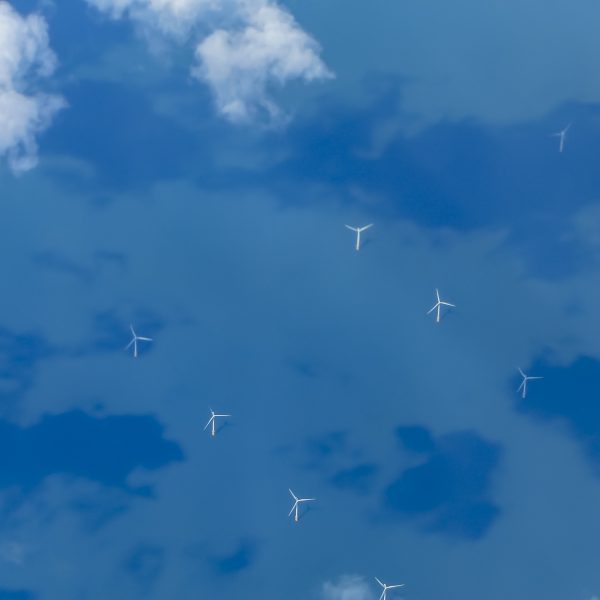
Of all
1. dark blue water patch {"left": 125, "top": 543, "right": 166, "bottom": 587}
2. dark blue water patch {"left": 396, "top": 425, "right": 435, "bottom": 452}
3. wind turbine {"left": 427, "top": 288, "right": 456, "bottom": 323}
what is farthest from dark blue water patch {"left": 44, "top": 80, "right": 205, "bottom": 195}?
dark blue water patch {"left": 125, "top": 543, "right": 166, "bottom": 587}

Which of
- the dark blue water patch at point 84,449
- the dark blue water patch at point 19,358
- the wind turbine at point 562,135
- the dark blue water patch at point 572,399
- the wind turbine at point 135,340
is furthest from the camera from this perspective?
the wind turbine at point 562,135

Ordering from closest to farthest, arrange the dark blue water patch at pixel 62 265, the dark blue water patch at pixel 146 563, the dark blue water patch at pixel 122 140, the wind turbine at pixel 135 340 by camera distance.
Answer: the dark blue water patch at pixel 146 563
the wind turbine at pixel 135 340
the dark blue water patch at pixel 62 265
the dark blue water patch at pixel 122 140

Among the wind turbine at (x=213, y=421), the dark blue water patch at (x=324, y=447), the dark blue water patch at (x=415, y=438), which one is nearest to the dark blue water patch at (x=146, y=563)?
the wind turbine at (x=213, y=421)

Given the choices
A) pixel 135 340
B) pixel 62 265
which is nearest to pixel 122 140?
pixel 62 265

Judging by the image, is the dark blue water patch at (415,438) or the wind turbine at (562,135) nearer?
the dark blue water patch at (415,438)

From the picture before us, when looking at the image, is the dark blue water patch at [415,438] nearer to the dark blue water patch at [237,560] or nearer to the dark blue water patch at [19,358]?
the dark blue water patch at [237,560]

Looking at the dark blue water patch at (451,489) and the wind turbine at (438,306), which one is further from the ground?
the wind turbine at (438,306)
